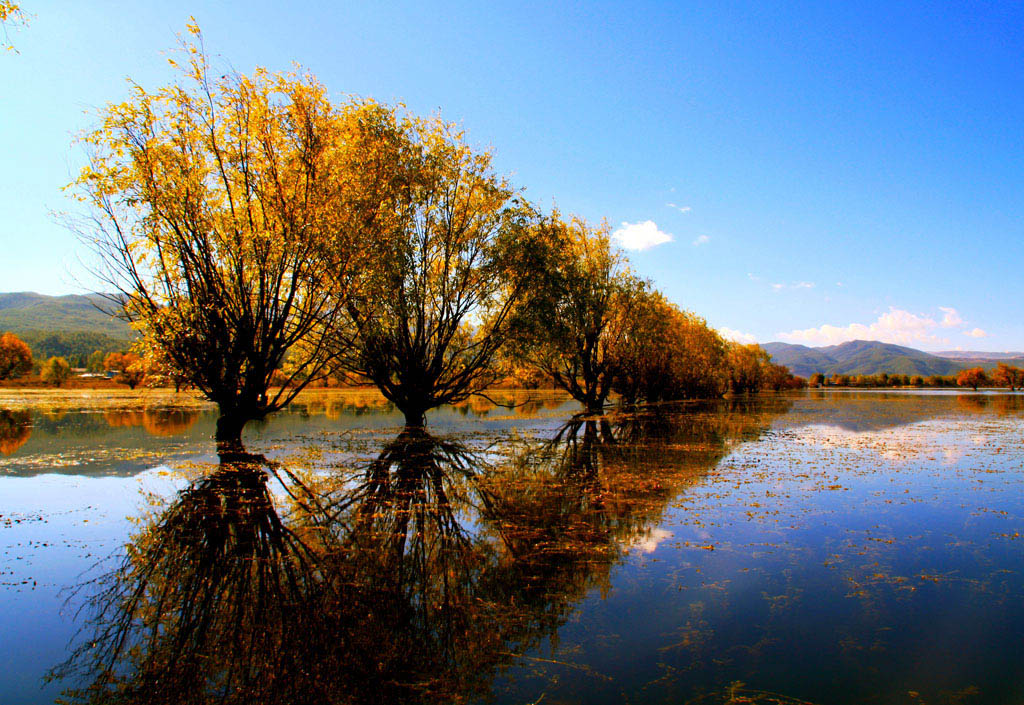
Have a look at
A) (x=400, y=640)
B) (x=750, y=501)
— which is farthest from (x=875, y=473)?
(x=400, y=640)

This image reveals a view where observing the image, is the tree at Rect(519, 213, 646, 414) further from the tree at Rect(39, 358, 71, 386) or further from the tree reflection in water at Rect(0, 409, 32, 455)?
the tree at Rect(39, 358, 71, 386)

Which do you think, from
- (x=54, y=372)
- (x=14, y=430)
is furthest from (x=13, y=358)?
(x=14, y=430)

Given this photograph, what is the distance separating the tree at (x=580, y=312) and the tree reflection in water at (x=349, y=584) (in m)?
17.1

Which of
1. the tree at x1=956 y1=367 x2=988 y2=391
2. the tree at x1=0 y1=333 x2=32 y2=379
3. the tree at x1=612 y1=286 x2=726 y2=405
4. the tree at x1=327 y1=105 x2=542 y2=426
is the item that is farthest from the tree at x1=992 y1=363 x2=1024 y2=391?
the tree at x1=0 y1=333 x2=32 y2=379

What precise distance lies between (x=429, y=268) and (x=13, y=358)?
108 m

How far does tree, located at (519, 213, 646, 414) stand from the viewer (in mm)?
31547

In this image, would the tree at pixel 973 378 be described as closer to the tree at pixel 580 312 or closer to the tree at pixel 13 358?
the tree at pixel 580 312

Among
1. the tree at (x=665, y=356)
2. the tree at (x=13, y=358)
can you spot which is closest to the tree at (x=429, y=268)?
the tree at (x=665, y=356)

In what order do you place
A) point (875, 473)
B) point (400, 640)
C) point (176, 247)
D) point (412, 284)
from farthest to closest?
point (412, 284)
point (176, 247)
point (875, 473)
point (400, 640)

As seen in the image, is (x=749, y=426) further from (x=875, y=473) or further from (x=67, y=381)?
(x=67, y=381)

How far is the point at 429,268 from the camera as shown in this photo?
28.1 metres

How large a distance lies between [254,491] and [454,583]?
27.3ft

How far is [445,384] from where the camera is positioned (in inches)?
1196

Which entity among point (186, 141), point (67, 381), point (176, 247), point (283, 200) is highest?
point (186, 141)
